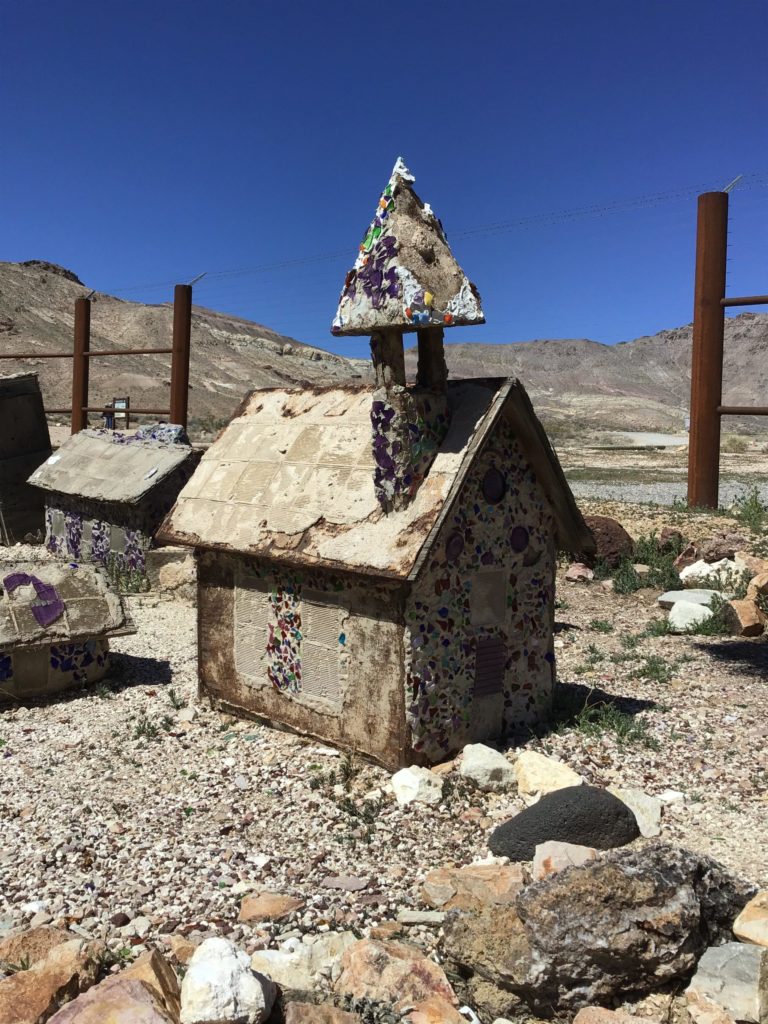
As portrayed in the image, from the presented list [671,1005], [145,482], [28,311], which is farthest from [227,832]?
[28,311]

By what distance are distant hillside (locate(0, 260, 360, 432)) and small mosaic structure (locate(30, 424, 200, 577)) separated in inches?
1082

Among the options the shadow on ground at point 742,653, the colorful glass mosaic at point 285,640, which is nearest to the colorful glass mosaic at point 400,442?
the colorful glass mosaic at point 285,640

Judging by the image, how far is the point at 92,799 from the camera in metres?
4.99

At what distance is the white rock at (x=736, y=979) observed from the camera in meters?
2.95

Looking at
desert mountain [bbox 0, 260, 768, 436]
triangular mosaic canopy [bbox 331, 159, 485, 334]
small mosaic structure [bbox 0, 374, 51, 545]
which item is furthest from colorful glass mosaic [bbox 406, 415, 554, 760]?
desert mountain [bbox 0, 260, 768, 436]

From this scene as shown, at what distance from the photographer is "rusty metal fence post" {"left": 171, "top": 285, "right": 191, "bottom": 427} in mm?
12398

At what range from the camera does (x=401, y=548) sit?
4.84 meters

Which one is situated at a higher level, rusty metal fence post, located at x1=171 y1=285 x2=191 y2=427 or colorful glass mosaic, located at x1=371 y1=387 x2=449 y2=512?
rusty metal fence post, located at x1=171 y1=285 x2=191 y2=427

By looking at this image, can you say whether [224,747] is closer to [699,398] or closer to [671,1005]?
[671,1005]

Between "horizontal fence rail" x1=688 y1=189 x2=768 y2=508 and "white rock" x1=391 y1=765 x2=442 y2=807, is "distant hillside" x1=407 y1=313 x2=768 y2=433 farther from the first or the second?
"white rock" x1=391 y1=765 x2=442 y2=807

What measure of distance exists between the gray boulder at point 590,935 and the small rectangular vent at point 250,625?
8.98 ft

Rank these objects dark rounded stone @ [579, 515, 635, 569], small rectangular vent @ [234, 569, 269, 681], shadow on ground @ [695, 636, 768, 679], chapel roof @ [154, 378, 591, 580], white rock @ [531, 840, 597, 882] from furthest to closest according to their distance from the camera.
Answer: 1. dark rounded stone @ [579, 515, 635, 569]
2. shadow on ground @ [695, 636, 768, 679]
3. small rectangular vent @ [234, 569, 269, 681]
4. chapel roof @ [154, 378, 591, 580]
5. white rock @ [531, 840, 597, 882]

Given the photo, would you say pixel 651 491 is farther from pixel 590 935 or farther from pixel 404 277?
pixel 590 935

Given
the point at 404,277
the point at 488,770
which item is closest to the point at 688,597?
the point at 488,770
